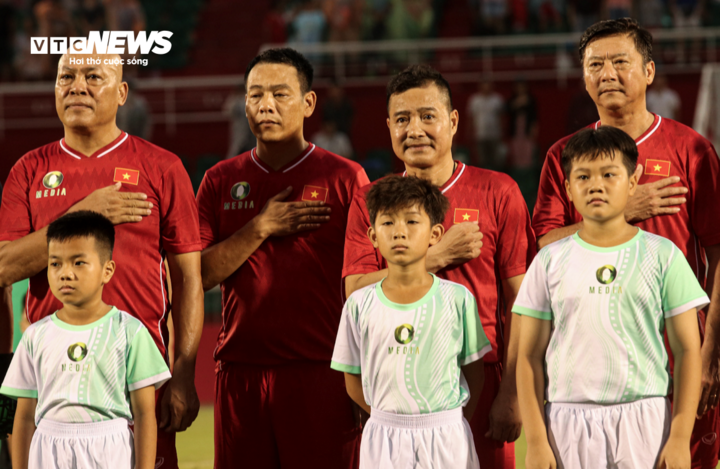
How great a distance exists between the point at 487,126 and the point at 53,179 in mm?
9478

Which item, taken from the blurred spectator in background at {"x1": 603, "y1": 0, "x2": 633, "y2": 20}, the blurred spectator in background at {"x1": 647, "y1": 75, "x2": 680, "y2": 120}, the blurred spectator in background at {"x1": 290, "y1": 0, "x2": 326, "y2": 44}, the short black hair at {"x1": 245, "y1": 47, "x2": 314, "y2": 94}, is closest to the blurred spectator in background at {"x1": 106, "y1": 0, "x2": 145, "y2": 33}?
the blurred spectator in background at {"x1": 290, "y1": 0, "x2": 326, "y2": 44}

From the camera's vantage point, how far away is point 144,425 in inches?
122

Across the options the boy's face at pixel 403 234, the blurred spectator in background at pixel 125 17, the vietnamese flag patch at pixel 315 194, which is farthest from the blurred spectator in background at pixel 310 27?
the boy's face at pixel 403 234

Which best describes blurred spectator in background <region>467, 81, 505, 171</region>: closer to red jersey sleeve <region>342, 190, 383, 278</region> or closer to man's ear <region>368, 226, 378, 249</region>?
red jersey sleeve <region>342, 190, 383, 278</region>

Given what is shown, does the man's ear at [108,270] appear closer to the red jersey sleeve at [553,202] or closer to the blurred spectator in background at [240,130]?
the red jersey sleeve at [553,202]

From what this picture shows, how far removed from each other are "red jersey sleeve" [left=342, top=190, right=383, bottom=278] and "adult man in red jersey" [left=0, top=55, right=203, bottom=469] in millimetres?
649

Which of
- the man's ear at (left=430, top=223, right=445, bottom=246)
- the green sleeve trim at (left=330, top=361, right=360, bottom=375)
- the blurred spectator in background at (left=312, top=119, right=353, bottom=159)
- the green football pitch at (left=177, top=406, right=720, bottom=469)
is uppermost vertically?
the blurred spectator in background at (left=312, top=119, right=353, bottom=159)

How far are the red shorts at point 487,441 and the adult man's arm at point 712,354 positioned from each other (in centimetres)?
78

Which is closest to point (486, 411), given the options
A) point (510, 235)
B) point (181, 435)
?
point (510, 235)

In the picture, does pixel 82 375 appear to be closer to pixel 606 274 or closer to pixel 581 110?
pixel 606 274

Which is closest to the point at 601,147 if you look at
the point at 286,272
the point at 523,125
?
the point at 286,272

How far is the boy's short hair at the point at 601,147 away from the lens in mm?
2898

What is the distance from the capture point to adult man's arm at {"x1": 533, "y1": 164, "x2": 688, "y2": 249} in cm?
333

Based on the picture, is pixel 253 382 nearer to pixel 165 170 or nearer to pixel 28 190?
pixel 165 170
